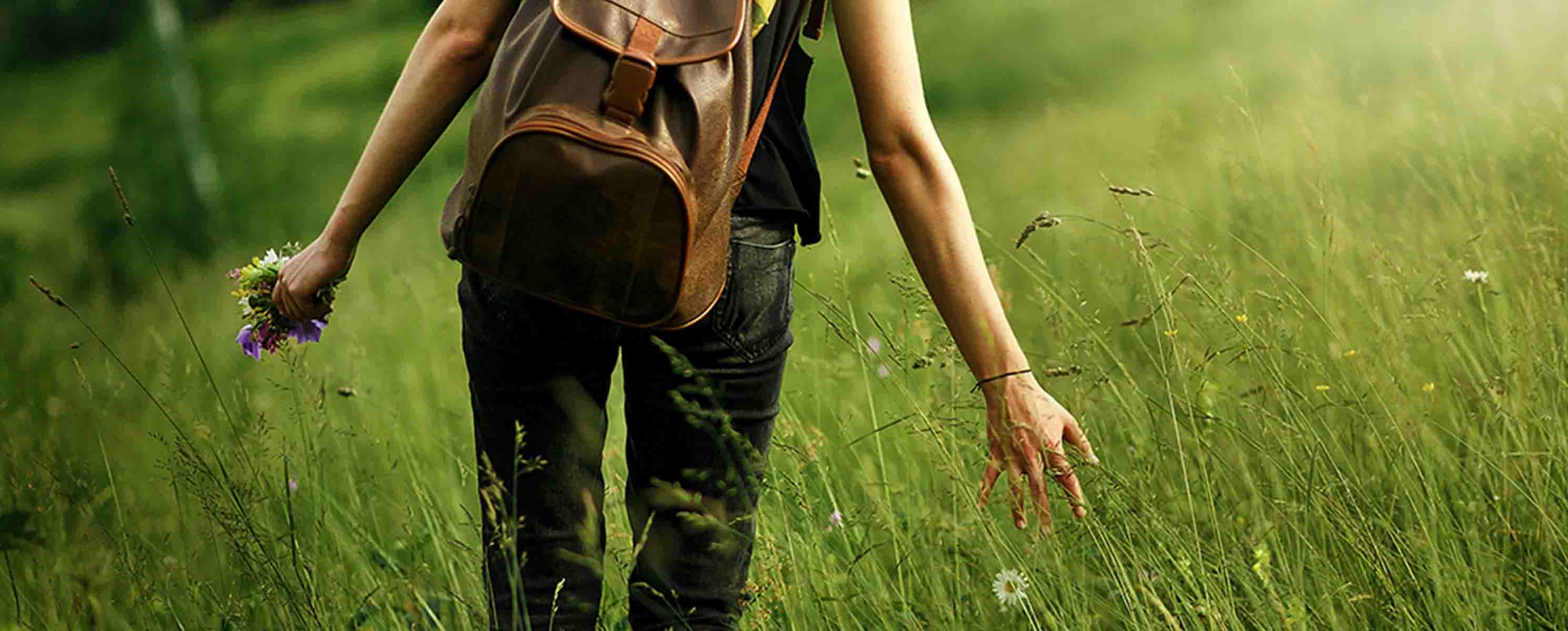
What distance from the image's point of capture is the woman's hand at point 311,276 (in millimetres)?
1778

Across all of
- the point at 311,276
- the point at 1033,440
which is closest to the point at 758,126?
the point at 1033,440

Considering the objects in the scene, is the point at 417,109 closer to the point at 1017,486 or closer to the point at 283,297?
the point at 283,297

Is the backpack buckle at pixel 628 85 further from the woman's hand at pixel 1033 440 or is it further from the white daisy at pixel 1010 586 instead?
the white daisy at pixel 1010 586

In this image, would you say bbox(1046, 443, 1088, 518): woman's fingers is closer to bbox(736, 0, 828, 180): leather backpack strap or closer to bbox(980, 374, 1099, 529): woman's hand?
bbox(980, 374, 1099, 529): woman's hand

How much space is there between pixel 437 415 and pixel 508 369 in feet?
9.08

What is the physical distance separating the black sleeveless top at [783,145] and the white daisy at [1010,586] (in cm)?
54

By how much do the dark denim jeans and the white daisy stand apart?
1.14 feet

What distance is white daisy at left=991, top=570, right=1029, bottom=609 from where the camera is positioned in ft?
6.17

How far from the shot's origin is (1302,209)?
3.39 metres

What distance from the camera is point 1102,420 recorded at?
2869mm

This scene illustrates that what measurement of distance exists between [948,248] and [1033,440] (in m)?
0.26

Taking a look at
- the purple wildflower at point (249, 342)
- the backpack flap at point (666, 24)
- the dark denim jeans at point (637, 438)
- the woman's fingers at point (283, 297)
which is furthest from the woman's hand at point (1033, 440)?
the purple wildflower at point (249, 342)

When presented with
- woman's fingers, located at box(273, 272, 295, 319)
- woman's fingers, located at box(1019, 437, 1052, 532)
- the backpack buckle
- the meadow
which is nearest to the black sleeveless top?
the backpack buckle

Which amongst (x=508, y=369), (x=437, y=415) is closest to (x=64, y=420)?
(x=437, y=415)
